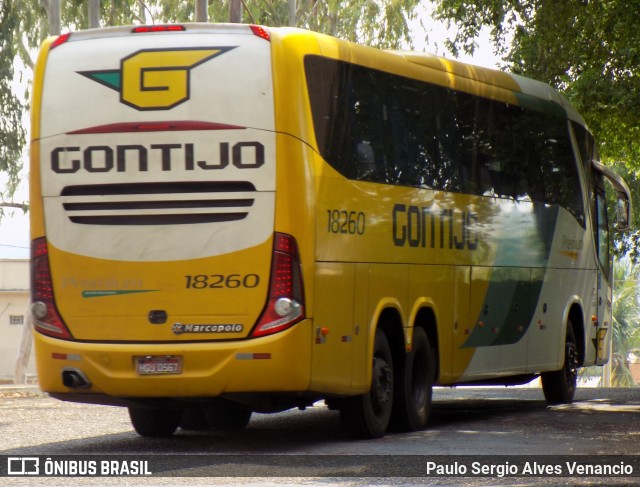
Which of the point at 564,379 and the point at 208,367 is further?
the point at 564,379

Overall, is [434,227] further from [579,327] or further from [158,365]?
[579,327]

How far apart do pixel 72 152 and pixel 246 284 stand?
6.11 ft

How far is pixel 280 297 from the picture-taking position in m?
11.9

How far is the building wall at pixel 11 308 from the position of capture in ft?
195

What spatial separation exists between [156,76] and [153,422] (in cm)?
357

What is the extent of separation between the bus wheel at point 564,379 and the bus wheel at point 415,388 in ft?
15.4

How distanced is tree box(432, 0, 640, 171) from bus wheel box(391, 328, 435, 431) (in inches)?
244

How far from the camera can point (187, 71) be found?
39.5ft

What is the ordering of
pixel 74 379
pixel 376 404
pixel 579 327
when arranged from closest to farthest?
pixel 74 379 → pixel 376 404 → pixel 579 327

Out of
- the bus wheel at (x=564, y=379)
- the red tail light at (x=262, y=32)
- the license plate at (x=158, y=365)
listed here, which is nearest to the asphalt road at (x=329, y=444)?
the bus wheel at (x=564, y=379)

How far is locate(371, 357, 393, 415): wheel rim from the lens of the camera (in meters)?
13.4

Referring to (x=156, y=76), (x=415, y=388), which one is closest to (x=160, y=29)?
(x=156, y=76)

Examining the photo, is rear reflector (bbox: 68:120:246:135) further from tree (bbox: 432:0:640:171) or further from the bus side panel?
tree (bbox: 432:0:640:171)

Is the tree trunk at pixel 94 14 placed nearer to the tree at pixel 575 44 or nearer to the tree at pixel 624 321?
the tree at pixel 575 44
